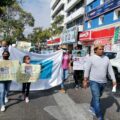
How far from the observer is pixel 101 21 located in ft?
131

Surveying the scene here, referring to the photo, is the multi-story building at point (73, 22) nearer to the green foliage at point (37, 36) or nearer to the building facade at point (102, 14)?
the building facade at point (102, 14)

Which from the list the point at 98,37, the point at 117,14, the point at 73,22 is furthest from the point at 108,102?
the point at 73,22

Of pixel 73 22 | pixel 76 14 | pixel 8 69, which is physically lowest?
pixel 8 69

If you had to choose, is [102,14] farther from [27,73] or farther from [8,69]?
[8,69]

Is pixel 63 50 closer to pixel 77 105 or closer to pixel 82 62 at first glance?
pixel 82 62

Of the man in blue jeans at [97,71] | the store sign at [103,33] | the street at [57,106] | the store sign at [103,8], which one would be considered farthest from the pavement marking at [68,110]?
the store sign at [103,8]

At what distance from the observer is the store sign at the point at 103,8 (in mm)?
34156

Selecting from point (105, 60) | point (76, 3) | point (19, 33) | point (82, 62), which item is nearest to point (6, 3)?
point (82, 62)

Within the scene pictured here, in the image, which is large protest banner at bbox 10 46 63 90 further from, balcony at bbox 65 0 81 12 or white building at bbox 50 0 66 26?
white building at bbox 50 0 66 26

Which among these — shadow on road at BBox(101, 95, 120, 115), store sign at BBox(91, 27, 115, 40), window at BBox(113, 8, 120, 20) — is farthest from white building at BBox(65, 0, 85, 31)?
shadow on road at BBox(101, 95, 120, 115)

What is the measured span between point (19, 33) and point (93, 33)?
18075 mm

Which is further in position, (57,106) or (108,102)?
(108,102)

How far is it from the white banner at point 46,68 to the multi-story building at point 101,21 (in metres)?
18.3

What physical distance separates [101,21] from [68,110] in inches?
1262
